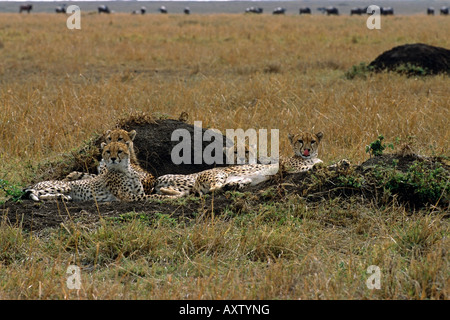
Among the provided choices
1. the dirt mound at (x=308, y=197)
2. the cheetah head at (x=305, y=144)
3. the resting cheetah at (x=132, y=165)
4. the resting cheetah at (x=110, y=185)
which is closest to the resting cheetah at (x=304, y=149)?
the cheetah head at (x=305, y=144)

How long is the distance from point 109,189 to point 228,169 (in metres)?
1.28

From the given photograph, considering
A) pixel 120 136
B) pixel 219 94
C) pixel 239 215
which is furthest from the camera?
pixel 219 94

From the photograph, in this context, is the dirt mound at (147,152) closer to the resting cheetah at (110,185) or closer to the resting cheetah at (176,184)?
the resting cheetah at (176,184)

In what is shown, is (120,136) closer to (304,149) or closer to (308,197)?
(304,149)

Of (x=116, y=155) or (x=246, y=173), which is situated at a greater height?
(x=116, y=155)

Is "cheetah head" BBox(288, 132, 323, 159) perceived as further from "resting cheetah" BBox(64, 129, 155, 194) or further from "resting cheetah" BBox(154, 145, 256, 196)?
"resting cheetah" BBox(64, 129, 155, 194)

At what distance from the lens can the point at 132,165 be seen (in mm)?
7238

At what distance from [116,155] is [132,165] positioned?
2.32 feet

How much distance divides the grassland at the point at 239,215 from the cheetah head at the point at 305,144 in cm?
62

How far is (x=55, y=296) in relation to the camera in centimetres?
427

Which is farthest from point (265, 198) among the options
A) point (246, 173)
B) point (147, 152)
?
point (147, 152)

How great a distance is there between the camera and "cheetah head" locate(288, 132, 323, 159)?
742 cm

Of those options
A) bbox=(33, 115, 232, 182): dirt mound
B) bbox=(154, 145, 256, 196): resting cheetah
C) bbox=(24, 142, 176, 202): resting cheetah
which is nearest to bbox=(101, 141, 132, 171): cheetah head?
bbox=(24, 142, 176, 202): resting cheetah
